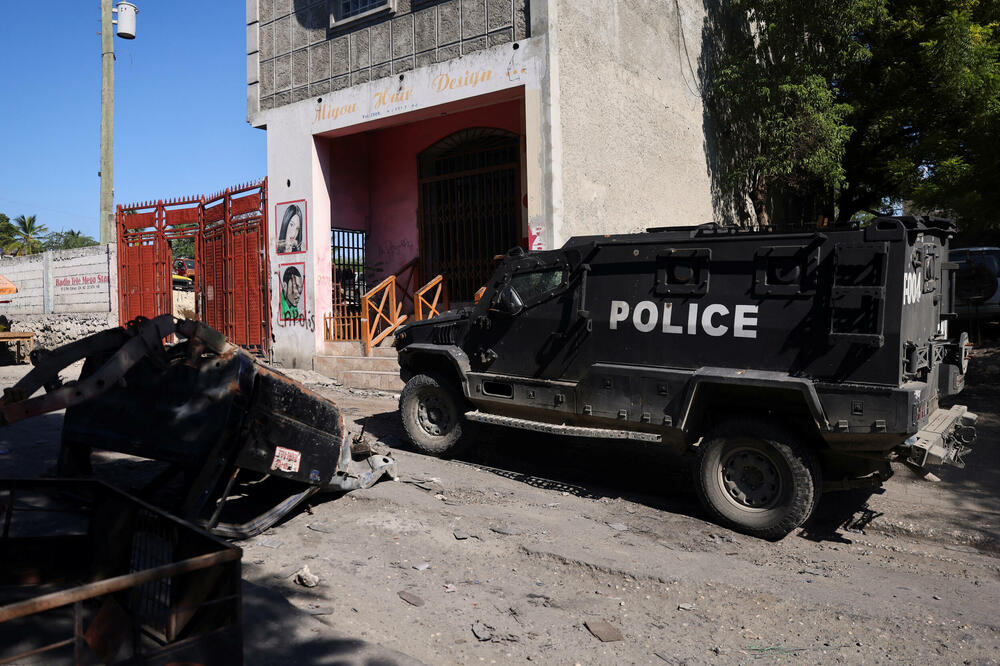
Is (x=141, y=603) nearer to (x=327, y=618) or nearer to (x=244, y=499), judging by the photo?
(x=327, y=618)

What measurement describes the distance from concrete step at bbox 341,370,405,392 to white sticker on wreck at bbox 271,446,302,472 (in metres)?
6.04

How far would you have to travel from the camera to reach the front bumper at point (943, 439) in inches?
193

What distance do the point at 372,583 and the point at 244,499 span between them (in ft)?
5.74

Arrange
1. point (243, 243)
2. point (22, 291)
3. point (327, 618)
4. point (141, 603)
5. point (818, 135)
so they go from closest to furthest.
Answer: point (141, 603)
point (327, 618)
point (818, 135)
point (243, 243)
point (22, 291)

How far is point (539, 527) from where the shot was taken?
5301 mm

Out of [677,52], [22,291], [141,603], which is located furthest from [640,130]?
[22,291]

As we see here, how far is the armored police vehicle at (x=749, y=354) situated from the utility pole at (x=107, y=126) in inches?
588

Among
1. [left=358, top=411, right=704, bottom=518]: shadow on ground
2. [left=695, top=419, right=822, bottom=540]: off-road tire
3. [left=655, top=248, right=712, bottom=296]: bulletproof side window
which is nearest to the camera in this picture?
[left=695, top=419, right=822, bottom=540]: off-road tire

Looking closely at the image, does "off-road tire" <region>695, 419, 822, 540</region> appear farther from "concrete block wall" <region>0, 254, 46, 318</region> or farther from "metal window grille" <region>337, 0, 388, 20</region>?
"concrete block wall" <region>0, 254, 46, 318</region>

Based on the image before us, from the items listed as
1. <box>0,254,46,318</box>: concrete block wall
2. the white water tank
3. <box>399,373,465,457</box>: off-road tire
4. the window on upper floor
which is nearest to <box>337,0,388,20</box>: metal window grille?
the window on upper floor

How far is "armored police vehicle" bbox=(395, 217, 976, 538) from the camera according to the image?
4.89 metres

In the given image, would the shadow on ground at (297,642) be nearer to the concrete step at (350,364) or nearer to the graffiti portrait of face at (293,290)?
the concrete step at (350,364)

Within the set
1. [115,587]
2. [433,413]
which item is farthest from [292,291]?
[115,587]

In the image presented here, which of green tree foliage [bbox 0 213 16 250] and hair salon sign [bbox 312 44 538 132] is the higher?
green tree foliage [bbox 0 213 16 250]
